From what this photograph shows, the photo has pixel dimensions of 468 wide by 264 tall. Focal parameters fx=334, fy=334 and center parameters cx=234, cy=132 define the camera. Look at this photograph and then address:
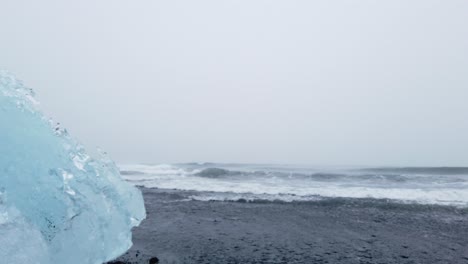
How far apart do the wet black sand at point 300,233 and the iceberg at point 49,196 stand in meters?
1.79

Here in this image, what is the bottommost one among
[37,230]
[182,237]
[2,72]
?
[182,237]

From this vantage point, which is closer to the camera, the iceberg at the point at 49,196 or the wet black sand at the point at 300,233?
the iceberg at the point at 49,196

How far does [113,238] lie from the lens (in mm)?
5078

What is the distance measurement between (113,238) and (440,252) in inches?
270

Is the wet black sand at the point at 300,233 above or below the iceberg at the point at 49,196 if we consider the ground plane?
below

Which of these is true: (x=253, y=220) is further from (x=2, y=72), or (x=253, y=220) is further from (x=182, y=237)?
(x=2, y=72)

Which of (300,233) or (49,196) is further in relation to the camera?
(300,233)

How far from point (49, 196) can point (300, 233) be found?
640 centimetres

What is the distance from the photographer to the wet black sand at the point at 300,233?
6930mm

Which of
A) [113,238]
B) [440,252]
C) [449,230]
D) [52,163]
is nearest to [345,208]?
[449,230]

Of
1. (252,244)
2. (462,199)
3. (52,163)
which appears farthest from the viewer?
(462,199)

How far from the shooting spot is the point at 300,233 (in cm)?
880

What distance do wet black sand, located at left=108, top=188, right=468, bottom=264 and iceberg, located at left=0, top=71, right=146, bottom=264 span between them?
1791mm

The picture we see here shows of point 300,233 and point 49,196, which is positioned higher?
point 49,196
